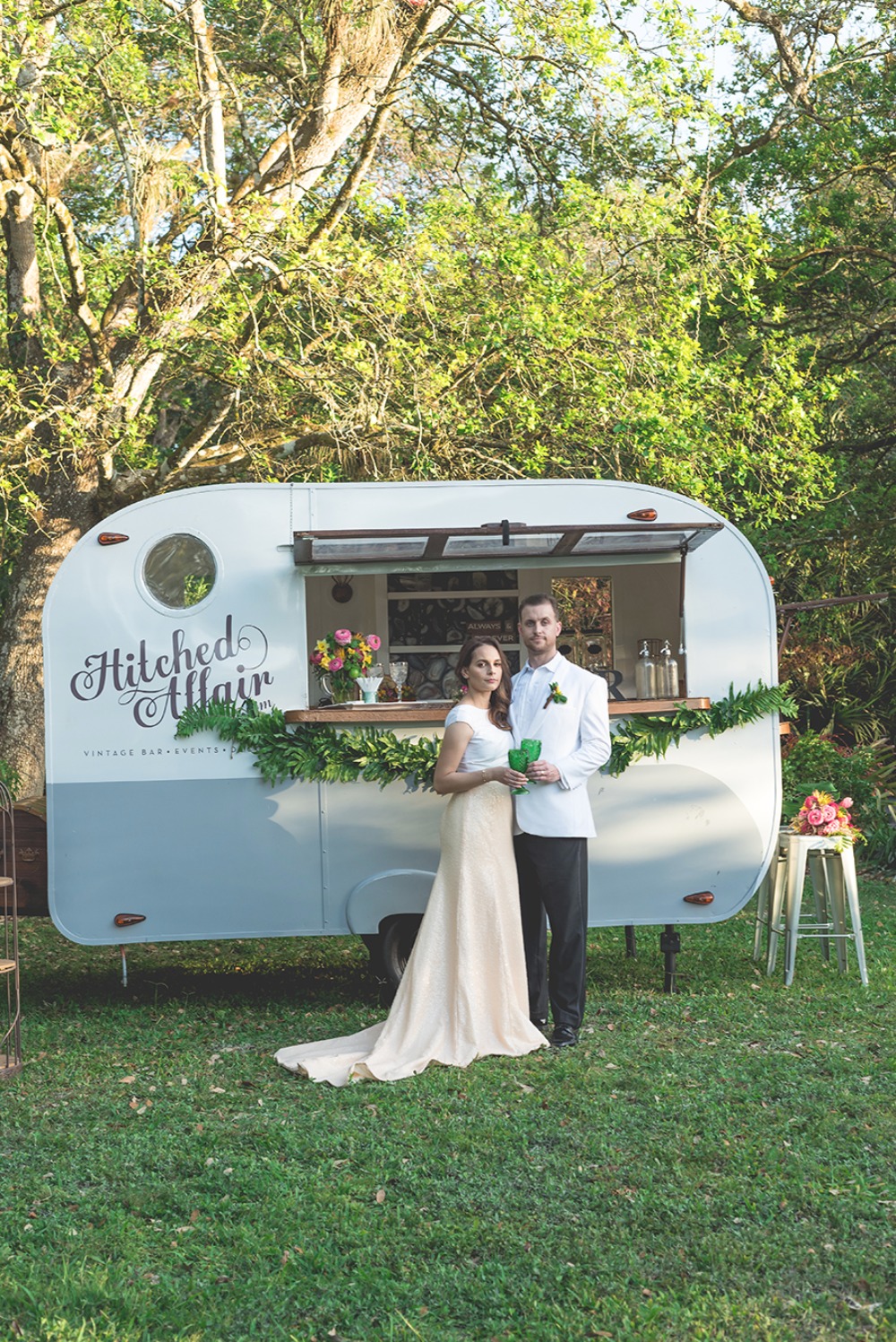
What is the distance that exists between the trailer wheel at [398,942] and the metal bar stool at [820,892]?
6.54ft

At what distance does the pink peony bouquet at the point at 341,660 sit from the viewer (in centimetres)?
636

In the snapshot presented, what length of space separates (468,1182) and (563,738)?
80.7 inches

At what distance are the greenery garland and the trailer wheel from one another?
26.5 inches

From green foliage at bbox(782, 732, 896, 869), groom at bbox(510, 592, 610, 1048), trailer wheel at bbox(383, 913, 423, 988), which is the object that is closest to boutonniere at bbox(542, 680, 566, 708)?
groom at bbox(510, 592, 610, 1048)

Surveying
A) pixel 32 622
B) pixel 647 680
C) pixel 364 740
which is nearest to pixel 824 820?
pixel 647 680

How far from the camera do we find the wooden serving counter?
6055 millimetres

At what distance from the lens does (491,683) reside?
5.54 meters

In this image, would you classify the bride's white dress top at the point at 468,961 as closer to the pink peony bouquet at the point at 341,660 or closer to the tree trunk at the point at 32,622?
the pink peony bouquet at the point at 341,660

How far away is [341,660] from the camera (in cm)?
637

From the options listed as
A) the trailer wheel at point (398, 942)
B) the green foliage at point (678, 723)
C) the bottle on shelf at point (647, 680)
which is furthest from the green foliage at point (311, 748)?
the bottle on shelf at point (647, 680)

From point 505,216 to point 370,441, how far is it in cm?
190

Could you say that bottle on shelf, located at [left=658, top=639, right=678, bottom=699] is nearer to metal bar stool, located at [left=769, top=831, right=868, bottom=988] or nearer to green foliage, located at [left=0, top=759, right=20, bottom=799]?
metal bar stool, located at [left=769, top=831, right=868, bottom=988]

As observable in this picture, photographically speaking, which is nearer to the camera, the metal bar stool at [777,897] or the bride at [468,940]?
the bride at [468,940]

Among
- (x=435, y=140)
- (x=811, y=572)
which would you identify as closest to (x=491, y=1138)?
(x=435, y=140)
